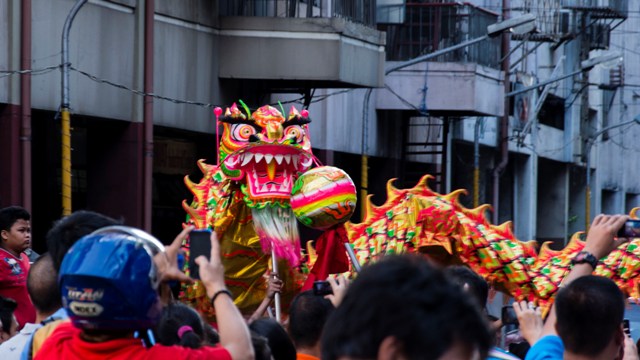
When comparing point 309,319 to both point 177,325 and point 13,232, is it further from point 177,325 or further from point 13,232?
point 13,232

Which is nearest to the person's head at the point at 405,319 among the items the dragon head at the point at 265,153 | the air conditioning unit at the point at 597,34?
the dragon head at the point at 265,153

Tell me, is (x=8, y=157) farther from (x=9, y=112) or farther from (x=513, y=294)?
(x=513, y=294)

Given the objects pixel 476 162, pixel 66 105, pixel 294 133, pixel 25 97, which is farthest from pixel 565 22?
pixel 294 133

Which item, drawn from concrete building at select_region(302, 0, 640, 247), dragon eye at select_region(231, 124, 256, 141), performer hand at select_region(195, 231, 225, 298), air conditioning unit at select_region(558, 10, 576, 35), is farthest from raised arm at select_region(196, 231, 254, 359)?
air conditioning unit at select_region(558, 10, 576, 35)

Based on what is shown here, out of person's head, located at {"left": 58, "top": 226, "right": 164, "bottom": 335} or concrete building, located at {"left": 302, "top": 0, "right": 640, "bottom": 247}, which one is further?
concrete building, located at {"left": 302, "top": 0, "right": 640, "bottom": 247}

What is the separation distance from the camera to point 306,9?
22562 millimetres

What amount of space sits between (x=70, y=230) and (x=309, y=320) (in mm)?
1339

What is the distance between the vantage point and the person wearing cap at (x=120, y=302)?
417 cm

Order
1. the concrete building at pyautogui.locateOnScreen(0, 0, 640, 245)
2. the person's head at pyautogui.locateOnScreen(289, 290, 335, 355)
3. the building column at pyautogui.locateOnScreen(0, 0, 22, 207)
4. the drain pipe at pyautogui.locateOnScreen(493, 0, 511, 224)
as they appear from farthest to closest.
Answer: the drain pipe at pyautogui.locateOnScreen(493, 0, 511, 224), the concrete building at pyautogui.locateOnScreen(0, 0, 640, 245), the building column at pyautogui.locateOnScreen(0, 0, 22, 207), the person's head at pyautogui.locateOnScreen(289, 290, 335, 355)

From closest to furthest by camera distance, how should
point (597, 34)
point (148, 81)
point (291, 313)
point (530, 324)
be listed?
point (530, 324)
point (291, 313)
point (148, 81)
point (597, 34)

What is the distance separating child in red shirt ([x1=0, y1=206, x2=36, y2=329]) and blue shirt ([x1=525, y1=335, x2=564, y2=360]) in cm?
439

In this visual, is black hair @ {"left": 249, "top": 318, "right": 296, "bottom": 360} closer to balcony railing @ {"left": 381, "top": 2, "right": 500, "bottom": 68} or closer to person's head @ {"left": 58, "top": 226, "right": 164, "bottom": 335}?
person's head @ {"left": 58, "top": 226, "right": 164, "bottom": 335}

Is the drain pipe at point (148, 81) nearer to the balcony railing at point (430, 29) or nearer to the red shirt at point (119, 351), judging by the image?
A: the balcony railing at point (430, 29)

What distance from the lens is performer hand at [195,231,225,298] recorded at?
14.4 ft
